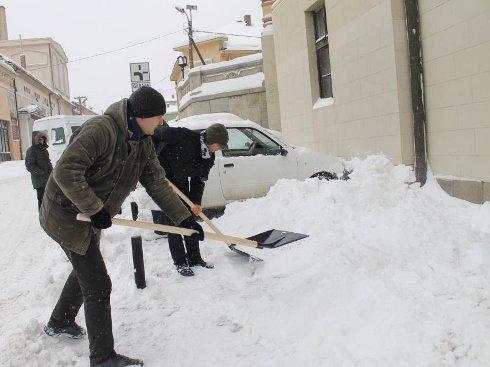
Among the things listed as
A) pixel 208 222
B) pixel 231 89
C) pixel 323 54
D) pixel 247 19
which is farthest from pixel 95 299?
pixel 247 19

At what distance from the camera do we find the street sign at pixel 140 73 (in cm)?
1070

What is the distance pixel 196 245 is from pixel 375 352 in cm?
253

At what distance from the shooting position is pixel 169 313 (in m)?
3.88

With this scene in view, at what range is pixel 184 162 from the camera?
491cm

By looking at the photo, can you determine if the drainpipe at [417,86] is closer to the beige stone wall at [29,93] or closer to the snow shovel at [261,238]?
the snow shovel at [261,238]

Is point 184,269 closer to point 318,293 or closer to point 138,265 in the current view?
point 138,265

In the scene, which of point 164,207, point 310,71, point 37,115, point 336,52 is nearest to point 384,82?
point 336,52

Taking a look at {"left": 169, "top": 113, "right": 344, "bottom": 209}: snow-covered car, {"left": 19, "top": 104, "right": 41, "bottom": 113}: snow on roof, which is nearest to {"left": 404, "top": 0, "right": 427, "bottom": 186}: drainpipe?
{"left": 169, "top": 113, "right": 344, "bottom": 209}: snow-covered car

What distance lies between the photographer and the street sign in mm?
10695

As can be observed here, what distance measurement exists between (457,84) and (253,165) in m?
→ 3.05

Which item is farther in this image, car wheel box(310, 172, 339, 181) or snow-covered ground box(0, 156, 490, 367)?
car wheel box(310, 172, 339, 181)

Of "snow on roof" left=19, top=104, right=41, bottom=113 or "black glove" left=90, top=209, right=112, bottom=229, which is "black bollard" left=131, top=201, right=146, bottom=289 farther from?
"snow on roof" left=19, top=104, right=41, bottom=113

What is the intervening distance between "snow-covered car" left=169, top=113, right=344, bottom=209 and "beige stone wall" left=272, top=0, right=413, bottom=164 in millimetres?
969

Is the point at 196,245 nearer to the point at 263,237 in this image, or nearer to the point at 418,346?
the point at 263,237
